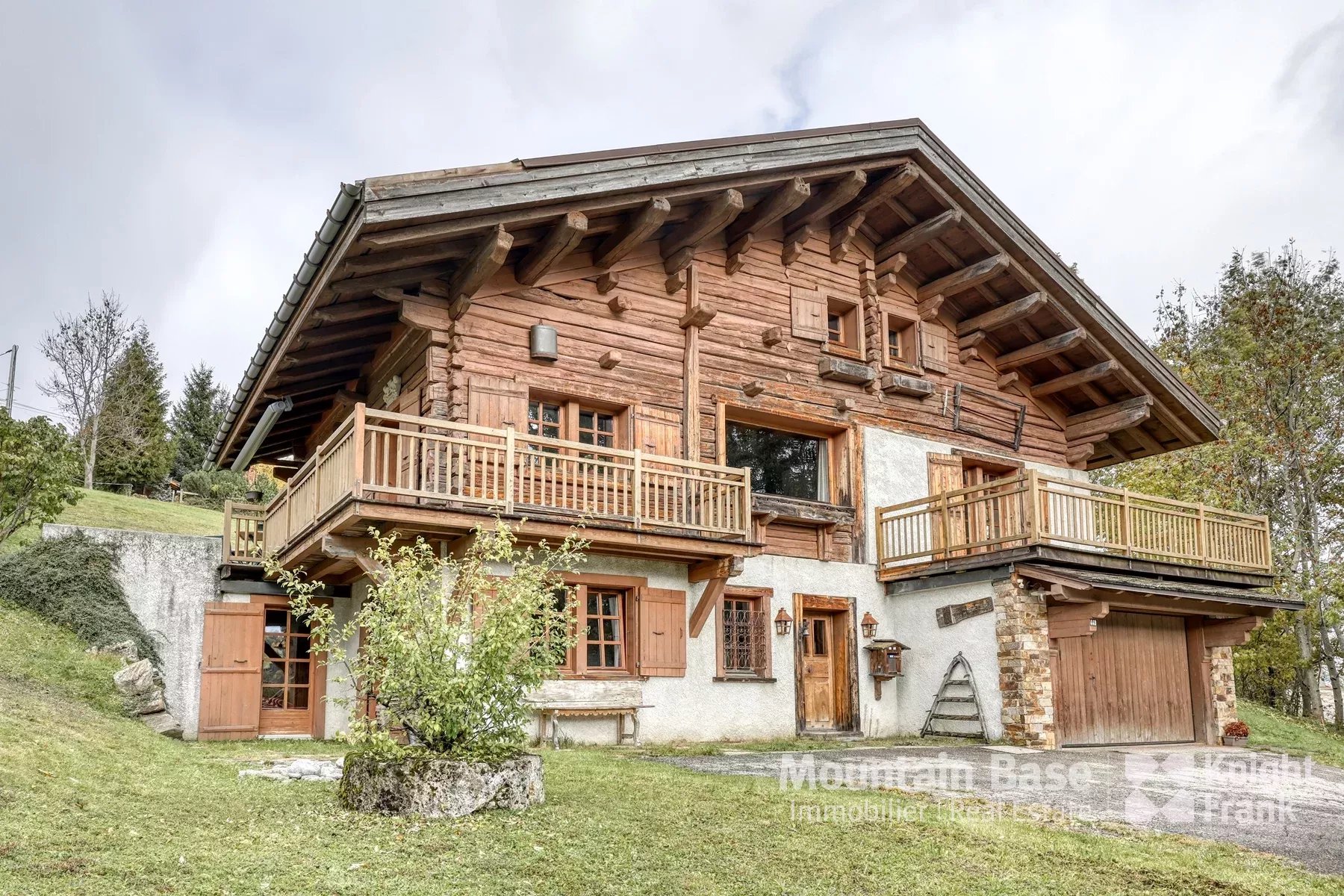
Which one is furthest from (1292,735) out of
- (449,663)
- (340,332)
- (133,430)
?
(133,430)

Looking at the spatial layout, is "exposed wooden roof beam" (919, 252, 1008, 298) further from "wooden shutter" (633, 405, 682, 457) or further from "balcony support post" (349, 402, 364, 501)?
"balcony support post" (349, 402, 364, 501)

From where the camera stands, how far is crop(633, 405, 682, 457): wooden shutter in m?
14.3

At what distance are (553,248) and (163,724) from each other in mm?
6920

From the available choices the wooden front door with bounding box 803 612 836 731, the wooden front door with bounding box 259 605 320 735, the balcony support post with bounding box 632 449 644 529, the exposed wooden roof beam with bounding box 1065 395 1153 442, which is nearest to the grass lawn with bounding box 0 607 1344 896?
the balcony support post with bounding box 632 449 644 529

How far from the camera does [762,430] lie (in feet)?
52.1

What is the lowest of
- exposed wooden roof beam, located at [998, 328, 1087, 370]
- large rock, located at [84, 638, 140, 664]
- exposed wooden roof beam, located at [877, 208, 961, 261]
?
large rock, located at [84, 638, 140, 664]

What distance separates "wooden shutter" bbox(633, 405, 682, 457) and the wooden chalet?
1.5 inches

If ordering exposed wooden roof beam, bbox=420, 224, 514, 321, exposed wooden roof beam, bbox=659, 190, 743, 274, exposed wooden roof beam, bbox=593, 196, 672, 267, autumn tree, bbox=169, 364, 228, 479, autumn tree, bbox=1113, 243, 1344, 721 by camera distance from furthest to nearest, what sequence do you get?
autumn tree, bbox=169, 364, 228, 479, autumn tree, bbox=1113, 243, 1344, 721, exposed wooden roof beam, bbox=659, 190, 743, 274, exposed wooden roof beam, bbox=593, 196, 672, 267, exposed wooden roof beam, bbox=420, 224, 514, 321

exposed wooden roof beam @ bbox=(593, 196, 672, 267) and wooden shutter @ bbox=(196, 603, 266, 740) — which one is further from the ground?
exposed wooden roof beam @ bbox=(593, 196, 672, 267)

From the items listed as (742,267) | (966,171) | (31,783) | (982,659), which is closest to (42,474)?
(31,783)

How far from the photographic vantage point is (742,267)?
1596cm

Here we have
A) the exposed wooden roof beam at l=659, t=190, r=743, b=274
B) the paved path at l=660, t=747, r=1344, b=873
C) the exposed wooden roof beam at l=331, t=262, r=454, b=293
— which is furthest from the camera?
the exposed wooden roof beam at l=659, t=190, r=743, b=274

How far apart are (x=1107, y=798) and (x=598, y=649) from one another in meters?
6.23

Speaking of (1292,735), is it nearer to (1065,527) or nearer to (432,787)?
(1065,527)
